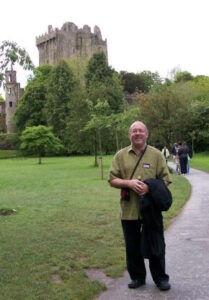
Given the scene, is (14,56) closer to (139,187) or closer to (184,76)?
(139,187)

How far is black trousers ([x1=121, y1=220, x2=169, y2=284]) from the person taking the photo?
5.58 m

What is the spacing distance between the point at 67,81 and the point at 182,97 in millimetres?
24072

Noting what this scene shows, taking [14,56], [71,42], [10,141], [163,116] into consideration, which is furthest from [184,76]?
[14,56]

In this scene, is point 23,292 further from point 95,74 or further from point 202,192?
point 95,74

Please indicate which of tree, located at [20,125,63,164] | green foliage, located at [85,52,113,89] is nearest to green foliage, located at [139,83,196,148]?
tree, located at [20,125,63,164]

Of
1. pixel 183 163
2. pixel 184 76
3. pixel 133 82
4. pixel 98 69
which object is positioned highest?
pixel 184 76

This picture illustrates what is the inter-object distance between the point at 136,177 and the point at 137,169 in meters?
0.10

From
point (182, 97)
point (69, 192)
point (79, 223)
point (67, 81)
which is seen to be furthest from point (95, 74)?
point (79, 223)

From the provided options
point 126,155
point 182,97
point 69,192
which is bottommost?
point 69,192

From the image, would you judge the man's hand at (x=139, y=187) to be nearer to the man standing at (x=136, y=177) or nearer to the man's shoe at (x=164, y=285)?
the man standing at (x=136, y=177)

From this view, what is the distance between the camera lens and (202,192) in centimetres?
1639

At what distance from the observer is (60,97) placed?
67188 mm

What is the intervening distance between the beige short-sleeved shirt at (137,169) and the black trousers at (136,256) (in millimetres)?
140

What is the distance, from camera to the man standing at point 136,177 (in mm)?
5516
